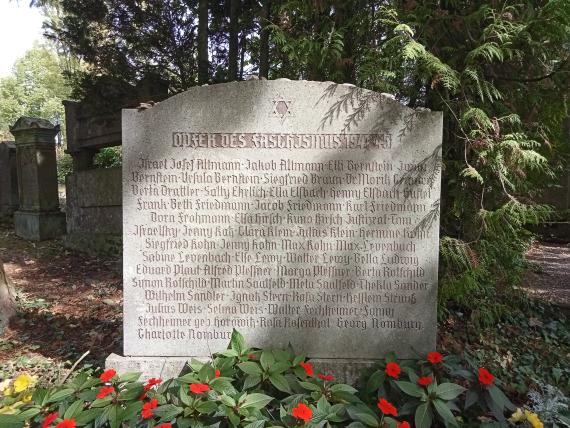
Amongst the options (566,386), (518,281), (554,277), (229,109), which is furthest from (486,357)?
(554,277)

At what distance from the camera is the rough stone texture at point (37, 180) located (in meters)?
9.22

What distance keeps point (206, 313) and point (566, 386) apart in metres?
2.81

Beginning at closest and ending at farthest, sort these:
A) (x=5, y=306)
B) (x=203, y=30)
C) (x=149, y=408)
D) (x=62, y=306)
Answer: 1. (x=149, y=408)
2. (x=5, y=306)
3. (x=62, y=306)
4. (x=203, y=30)

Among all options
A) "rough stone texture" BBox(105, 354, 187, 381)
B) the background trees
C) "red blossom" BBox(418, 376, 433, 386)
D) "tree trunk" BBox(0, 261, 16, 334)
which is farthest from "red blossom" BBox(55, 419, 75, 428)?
"tree trunk" BBox(0, 261, 16, 334)

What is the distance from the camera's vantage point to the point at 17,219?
968 cm

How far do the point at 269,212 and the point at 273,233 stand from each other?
15cm

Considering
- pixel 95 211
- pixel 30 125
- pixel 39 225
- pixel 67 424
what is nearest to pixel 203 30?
pixel 95 211

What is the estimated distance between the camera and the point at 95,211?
857 centimetres

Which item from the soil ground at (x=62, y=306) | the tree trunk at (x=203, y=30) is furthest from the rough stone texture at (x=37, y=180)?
the tree trunk at (x=203, y=30)

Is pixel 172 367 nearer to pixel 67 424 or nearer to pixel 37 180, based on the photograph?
pixel 67 424

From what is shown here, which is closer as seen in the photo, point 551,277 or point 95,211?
point 551,277

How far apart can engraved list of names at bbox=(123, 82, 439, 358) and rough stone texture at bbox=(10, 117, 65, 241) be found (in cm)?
758

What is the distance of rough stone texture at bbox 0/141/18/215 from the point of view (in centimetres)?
1091

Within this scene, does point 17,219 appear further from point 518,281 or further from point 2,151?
point 518,281
